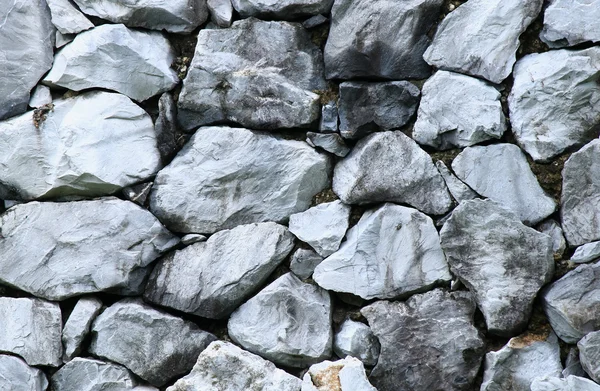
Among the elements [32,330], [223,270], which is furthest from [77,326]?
[223,270]

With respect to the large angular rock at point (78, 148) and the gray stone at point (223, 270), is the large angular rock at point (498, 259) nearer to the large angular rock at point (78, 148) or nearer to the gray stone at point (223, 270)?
the gray stone at point (223, 270)

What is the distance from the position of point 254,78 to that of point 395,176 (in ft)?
1.79

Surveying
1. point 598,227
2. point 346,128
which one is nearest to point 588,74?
point 598,227

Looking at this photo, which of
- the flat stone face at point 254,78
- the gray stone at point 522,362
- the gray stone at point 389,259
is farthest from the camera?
the flat stone face at point 254,78

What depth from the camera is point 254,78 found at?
240 centimetres

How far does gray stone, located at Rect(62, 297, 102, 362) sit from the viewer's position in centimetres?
240

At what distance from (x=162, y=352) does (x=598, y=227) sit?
135 cm

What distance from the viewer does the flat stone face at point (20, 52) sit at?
2475 mm

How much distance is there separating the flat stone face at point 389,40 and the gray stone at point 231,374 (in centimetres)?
92

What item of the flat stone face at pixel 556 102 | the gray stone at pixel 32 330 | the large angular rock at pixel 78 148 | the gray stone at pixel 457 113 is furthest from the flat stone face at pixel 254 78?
the gray stone at pixel 32 330

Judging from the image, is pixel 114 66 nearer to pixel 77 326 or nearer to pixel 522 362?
pixel 77 326

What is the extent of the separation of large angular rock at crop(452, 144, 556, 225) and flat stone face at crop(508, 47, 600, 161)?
0.05 m

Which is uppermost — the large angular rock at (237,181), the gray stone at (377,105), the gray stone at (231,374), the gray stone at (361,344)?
the gray stone at (377,105)

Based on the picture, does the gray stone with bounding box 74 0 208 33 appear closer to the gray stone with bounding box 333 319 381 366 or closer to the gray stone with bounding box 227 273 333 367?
the gray stone with bounding box 227 273 333 367
